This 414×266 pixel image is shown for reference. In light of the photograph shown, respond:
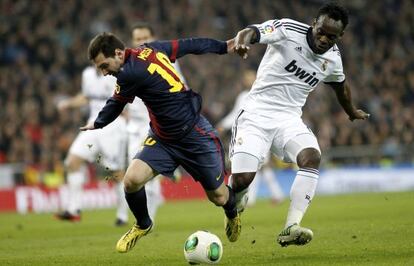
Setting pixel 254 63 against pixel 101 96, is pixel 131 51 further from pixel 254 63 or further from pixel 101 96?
pixel 254 63

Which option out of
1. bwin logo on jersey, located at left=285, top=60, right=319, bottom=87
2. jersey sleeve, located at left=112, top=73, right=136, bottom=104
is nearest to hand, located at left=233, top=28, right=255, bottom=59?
bwin logo on jersey, located at left=285, top=60, right=319, bottom=87

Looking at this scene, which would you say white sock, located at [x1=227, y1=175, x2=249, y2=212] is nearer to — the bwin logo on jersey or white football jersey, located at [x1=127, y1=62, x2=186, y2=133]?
the bwin logo on jersey

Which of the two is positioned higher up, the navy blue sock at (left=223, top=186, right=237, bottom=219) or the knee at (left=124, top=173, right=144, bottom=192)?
the knee at (left=124, top=173, right=144, bottom=192)

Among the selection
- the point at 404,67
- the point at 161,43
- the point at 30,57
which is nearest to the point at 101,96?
the point at 161,43

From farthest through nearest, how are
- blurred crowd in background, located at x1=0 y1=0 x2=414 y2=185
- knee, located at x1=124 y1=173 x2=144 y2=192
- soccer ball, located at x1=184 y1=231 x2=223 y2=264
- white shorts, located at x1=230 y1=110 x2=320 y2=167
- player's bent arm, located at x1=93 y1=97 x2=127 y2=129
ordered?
blurred crowd in background, located at x1=0 y1=0 x2=414 y2=185 < white shorts, located at x1=230 y1=110 x2=320 y2=167 < knee, located at x1=124 y1=173 x2=144 y2=192 < player's bent arm, located at x1=93 y1=97 x2=127 y2=129 < soccer ball, located at x1=184 y1=231 x2=223 y2=264

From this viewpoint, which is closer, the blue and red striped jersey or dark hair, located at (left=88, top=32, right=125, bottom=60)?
dark hair, located at (left=88, top=32, right=125, bottom=60)

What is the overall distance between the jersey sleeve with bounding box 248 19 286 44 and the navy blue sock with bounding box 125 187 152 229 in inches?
73.0

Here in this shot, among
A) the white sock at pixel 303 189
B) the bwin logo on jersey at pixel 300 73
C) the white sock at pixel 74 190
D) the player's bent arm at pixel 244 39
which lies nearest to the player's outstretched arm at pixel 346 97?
the bwin logo on jersey at pixel 300 73

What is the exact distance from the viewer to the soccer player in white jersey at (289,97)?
331 inches

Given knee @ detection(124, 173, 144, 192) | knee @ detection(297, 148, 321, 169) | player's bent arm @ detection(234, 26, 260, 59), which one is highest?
player's bent arm @ detection(234, 26, 260, 59)

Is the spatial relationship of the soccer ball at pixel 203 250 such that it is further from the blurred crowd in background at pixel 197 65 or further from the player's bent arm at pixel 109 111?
the blurred crowd in background at pixel 197 65

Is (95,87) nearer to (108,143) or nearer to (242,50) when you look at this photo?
(108,143)

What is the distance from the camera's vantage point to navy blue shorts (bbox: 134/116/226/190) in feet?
26.7

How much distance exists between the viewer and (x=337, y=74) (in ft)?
29.2
